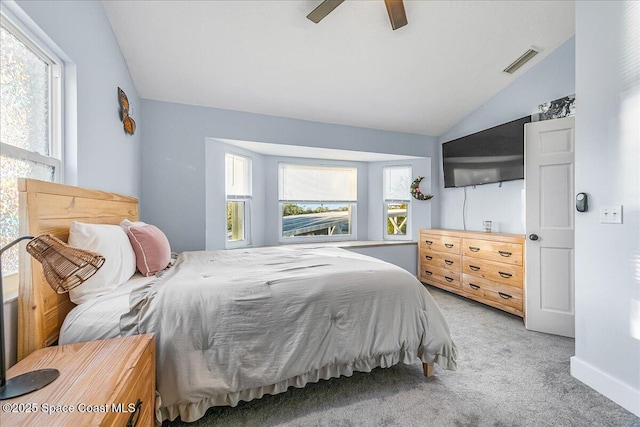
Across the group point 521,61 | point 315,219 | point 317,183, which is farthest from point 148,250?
point 521,61

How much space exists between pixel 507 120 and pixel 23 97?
4.27 meters

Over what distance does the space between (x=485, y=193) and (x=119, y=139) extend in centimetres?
409

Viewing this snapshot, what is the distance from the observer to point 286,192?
4.09 metres

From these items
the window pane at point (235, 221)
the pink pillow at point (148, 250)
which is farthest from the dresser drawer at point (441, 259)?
the pink pillow at point (148, 250)

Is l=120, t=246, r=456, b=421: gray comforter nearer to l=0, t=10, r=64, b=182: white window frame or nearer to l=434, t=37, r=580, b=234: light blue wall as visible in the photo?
l=0, t=10, r=64, b=182: white window frame

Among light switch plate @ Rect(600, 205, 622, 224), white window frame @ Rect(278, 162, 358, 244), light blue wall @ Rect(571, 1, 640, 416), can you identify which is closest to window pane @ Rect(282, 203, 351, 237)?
white window frame @ Rect(278, 162, 358, 244)

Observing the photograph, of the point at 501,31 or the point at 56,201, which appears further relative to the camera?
the point at 501,31

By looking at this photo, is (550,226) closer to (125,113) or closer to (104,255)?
(104,255)

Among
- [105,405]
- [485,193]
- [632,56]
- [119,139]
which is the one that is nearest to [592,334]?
[632,56]

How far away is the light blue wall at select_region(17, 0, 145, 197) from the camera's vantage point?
1534mm

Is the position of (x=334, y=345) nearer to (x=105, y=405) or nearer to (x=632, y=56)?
(x=105, y=405)

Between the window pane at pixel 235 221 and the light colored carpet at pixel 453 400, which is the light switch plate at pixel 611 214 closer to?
the light colored carpet at pixel 453 400

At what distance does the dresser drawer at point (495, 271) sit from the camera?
280 centimetres

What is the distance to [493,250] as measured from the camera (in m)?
3.04
